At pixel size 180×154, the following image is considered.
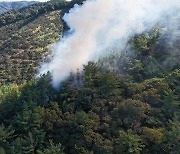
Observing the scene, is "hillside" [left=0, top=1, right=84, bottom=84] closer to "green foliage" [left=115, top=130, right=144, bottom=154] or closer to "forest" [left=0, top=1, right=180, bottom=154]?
"forest" [left=0, top=1, right=180, bottom=154]

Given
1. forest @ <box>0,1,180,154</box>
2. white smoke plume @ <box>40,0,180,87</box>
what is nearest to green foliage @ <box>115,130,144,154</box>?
forest @ <box>0,1,180,154</box>

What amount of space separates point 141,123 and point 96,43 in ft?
61.7

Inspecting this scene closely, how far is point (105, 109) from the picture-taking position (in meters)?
41.5

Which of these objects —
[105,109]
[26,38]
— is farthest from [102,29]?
[26,38]

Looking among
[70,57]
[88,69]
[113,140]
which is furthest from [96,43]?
[113,140]

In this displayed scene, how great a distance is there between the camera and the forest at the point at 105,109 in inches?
1487

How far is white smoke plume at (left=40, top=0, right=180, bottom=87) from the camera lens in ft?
168

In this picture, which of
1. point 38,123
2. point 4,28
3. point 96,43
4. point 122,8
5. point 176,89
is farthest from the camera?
point 4,28

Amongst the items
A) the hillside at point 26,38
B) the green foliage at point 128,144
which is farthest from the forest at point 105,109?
the hillside at point 26,38

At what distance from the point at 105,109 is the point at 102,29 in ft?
69.4

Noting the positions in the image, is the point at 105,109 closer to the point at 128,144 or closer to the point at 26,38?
the point at 128,144

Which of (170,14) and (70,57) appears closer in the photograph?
(70,57)

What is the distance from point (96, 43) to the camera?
2208 inches

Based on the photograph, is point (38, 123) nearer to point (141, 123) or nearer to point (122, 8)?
point (141, 123)
